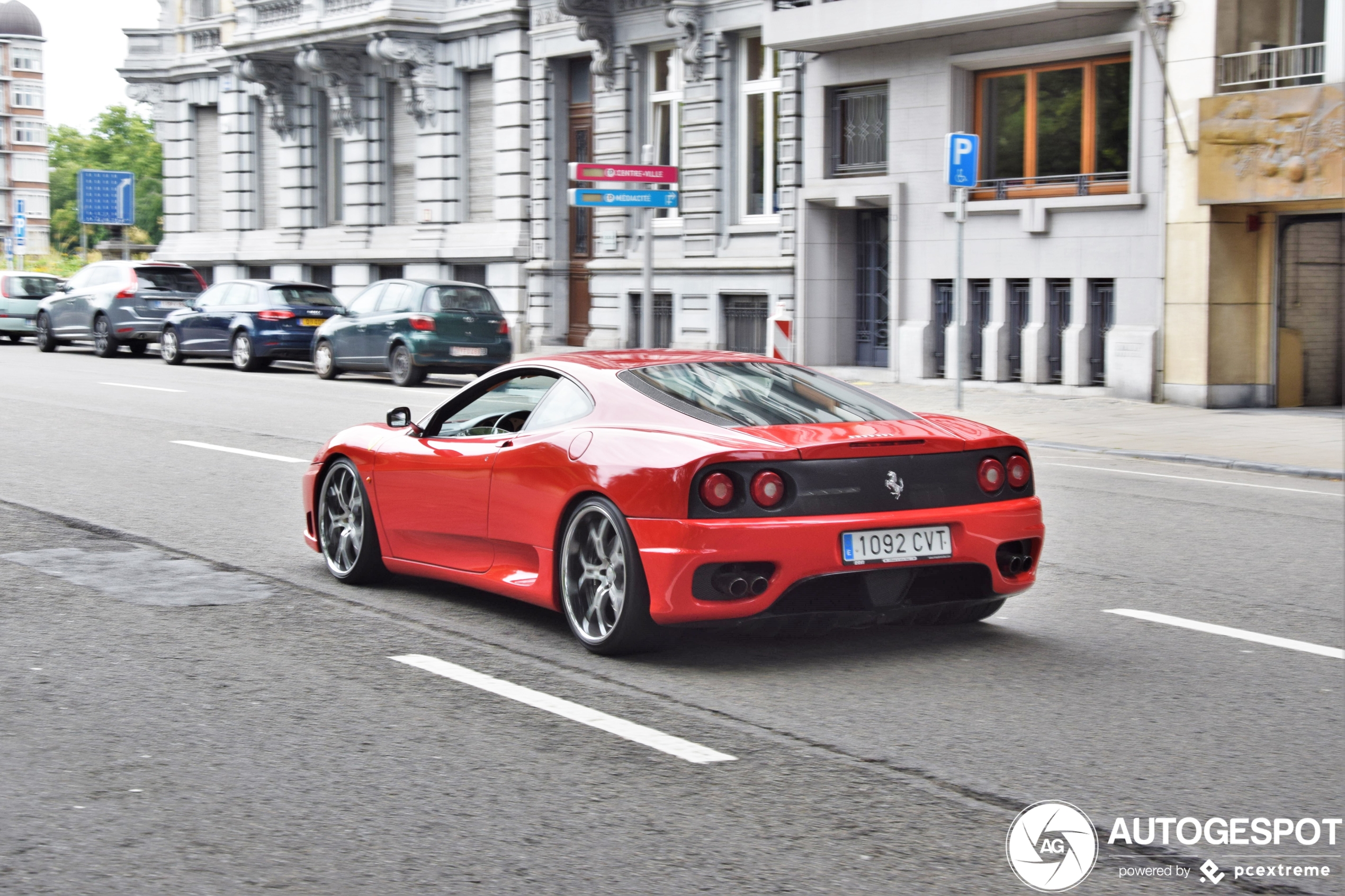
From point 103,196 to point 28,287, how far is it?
79.8 ft

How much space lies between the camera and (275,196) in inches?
1660

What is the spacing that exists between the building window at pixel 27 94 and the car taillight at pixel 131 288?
12254cm

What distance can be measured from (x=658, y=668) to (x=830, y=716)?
912 millimetres

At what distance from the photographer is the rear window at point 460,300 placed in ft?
81.2

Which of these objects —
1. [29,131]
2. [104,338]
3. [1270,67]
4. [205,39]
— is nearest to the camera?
[1270,67]

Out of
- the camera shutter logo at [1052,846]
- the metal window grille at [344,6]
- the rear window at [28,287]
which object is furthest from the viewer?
the rear window at [28,287]

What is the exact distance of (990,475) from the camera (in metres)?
6.64

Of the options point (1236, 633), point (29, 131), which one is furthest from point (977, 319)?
point (29, 131)

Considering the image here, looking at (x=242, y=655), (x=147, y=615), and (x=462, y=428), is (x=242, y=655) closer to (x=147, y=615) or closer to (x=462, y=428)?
(x=147, y=615)

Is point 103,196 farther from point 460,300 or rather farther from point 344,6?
point 460,300

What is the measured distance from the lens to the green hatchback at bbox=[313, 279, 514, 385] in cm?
2452

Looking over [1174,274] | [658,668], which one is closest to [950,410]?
[1174,274]

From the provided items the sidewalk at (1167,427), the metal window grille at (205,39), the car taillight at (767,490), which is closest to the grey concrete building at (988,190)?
the sidewalk at (1167,427)

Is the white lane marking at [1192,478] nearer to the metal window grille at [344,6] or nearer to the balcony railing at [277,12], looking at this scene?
the metal window grille at [344,6]
